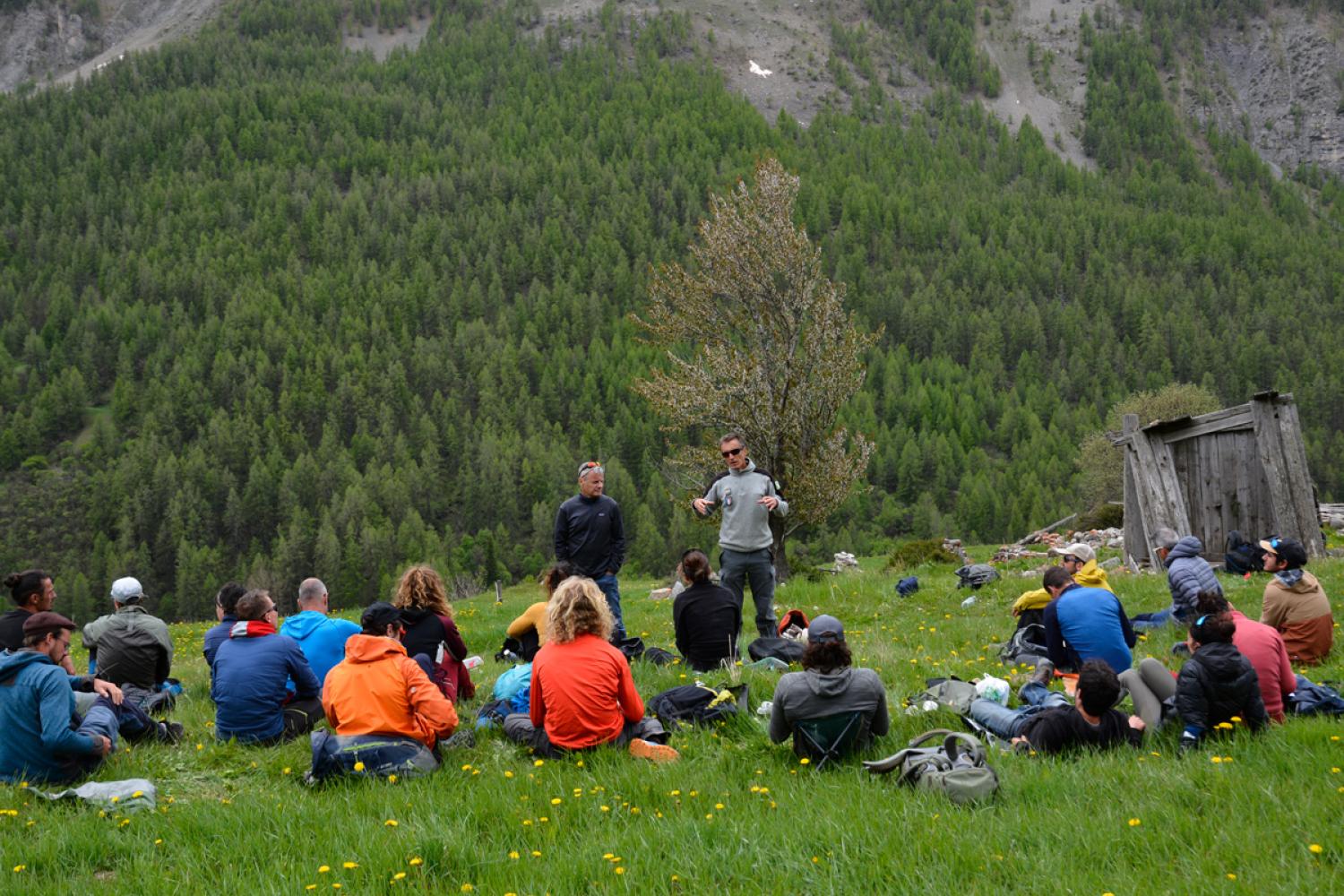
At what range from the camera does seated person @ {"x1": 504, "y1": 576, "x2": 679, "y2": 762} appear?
7059mm

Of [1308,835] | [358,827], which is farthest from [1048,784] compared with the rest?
[358,827]

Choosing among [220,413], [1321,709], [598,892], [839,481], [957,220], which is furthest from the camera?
[957,220]

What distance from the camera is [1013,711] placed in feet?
23.9

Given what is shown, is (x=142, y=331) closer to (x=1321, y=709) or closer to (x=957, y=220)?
(x=957, y=220)

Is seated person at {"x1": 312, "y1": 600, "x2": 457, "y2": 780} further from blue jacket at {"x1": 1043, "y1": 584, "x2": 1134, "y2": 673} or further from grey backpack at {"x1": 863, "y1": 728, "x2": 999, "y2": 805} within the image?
blue jacket at {"x1": 1043, "y1": 584, "x2": 1134, "y2": 673}

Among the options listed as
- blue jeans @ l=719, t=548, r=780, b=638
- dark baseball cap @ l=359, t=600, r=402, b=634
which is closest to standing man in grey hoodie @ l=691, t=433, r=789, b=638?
blue jeans @ l=719, t=548, r=780, b=638

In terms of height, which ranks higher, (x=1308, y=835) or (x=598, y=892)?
(x=598, y=892)

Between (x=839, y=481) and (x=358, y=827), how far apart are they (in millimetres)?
17023

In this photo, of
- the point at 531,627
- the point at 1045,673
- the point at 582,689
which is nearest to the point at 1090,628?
the point at 1045,673

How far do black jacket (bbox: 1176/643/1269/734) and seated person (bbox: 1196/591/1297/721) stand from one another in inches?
18.8

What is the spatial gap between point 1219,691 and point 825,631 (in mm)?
2767

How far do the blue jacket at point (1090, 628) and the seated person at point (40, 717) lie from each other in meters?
8.12

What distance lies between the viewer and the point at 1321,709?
7305 mm

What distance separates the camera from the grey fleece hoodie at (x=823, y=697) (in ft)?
21.8
